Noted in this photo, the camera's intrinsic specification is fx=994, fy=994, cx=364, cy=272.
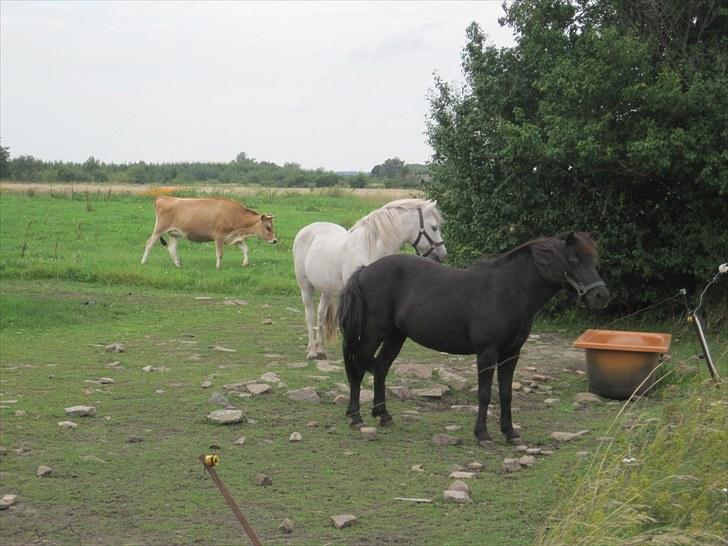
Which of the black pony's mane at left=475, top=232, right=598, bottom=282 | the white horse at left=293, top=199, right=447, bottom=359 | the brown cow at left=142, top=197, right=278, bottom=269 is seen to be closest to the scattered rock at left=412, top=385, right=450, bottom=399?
the white horse at left=293, top=199, right=447, bottom=359

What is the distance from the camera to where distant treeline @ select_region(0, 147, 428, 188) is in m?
70.7

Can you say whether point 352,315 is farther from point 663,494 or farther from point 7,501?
point 663,494

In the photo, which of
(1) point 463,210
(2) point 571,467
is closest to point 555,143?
(1) point 463,210

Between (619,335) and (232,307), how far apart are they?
7397mm

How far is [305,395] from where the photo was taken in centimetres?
941

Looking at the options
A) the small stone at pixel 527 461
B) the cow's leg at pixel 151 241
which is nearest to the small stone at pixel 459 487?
the small stone at pixel 527 461

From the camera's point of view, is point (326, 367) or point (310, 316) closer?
point (326, 367)

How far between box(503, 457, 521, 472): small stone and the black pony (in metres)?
0.77

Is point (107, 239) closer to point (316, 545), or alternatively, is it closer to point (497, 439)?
point (497, 439)

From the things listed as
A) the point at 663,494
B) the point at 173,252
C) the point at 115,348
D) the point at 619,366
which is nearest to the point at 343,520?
the point at 663,494

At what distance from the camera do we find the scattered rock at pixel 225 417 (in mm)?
8367

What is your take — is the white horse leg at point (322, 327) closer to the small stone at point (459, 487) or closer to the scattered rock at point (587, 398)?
the scattered rock at point (587, 398)

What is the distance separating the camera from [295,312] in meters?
15.7

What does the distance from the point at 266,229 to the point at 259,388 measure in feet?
48.0
